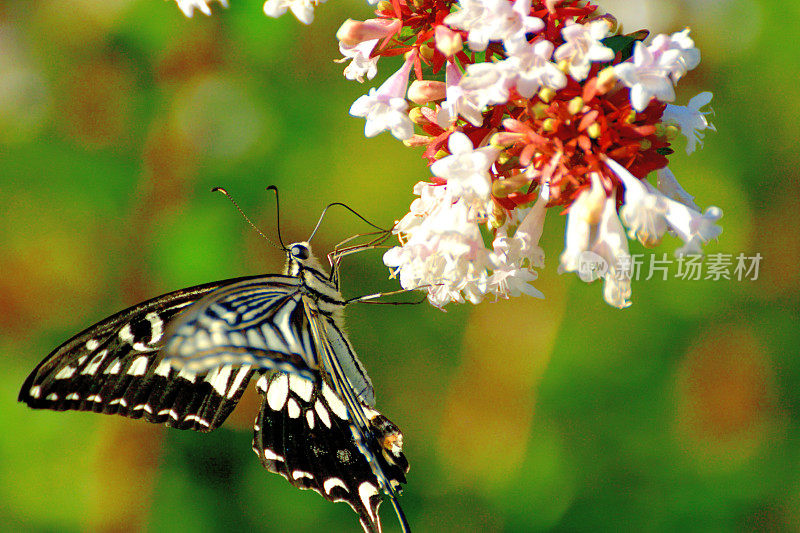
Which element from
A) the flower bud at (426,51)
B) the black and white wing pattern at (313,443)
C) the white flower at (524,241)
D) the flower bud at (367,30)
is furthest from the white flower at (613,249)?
the black and white wing pattern at (313,443)

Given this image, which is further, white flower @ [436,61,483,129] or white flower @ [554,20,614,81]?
white flower @ [436,61,483,129]

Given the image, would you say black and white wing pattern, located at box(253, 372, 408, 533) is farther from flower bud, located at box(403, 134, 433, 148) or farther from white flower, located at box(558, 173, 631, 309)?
white flower, located at box(558, 173, 631, 309)

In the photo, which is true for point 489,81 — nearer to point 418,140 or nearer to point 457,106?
point 457,106

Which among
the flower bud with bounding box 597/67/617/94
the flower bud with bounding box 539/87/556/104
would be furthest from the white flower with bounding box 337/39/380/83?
the flower bud with bounding box 597/67/617/94

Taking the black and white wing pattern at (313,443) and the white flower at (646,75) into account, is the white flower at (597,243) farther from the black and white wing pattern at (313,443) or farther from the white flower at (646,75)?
the black and white wing pattern at (313,443)

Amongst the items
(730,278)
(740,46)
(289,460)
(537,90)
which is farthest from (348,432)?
(740,46)

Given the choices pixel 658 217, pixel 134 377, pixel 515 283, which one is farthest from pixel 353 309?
pixel 658 217
